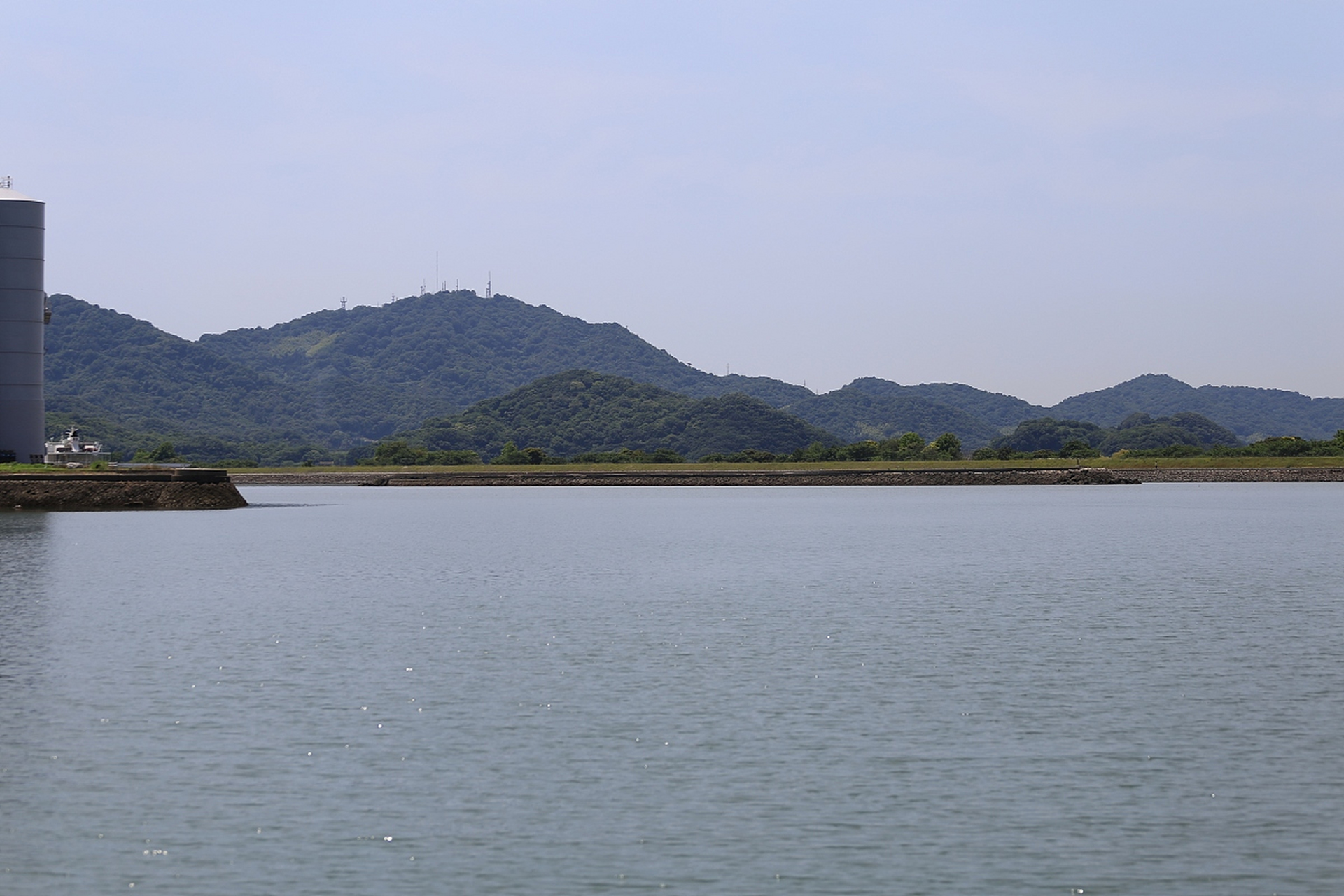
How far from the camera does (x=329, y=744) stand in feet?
75.2

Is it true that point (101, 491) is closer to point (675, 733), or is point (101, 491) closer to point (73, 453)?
point (73, 453)

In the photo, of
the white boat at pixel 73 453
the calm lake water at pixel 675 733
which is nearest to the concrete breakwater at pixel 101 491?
the white boat at pixel 73 453

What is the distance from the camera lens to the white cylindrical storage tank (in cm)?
11956

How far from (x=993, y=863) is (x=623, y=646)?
1974cm

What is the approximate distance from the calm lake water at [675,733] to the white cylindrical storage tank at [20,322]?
230 ft

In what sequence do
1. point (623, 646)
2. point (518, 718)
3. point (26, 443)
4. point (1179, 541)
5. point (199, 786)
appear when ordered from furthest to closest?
point (26, 443) < point (1179, 541) < point (623, 646) < point (518, 718) < point (199, 786)

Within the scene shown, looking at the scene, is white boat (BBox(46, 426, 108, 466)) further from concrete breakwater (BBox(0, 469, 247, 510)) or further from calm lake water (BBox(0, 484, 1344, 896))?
calm lake water (BBox(0, 484, 1344, 896))

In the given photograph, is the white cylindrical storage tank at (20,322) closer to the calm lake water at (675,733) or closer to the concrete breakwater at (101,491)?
the concrete breakwater at (101,491)

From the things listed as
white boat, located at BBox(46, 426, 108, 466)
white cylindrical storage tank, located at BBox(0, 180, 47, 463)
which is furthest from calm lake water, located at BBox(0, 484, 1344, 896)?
white boat, located at BBox(46, 426, 108, 466)

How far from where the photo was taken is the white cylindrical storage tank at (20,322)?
119562 millimetres

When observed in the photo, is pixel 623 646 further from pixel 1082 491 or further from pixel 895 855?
pixel 1082 491

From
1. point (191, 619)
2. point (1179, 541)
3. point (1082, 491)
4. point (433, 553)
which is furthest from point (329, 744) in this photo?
point (1082, 491)

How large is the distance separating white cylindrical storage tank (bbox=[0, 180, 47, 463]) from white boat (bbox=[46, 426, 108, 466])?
5.37m

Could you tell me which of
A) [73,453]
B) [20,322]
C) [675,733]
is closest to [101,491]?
[20,322]
